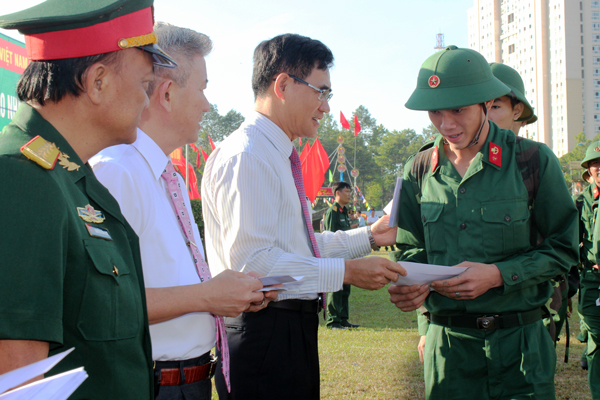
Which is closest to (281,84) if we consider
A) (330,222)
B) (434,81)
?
(434,81)

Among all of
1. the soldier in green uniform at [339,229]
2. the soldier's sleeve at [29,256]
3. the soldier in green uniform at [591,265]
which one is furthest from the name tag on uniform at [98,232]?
the soldier in green uniform at [339,229]

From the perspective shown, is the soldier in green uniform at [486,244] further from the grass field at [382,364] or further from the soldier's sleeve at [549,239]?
the grass field at [382,364]

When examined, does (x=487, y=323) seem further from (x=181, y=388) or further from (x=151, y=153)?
(x=151, y=153)

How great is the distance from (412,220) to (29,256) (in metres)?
2.19

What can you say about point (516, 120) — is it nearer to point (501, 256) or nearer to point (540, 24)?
point (501, 256)

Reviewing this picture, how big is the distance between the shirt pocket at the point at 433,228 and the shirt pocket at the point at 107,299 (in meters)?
1.72

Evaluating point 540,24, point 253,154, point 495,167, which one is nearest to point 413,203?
point 495,167

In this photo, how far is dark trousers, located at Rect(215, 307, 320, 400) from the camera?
2.19 meters

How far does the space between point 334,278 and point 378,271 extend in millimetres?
210

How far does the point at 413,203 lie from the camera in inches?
109

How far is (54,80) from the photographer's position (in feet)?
3.88

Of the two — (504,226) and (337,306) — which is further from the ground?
(504,226)

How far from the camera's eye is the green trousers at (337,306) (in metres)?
7.75

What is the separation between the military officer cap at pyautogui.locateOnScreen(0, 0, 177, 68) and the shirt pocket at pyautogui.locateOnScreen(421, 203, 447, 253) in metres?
1.75
